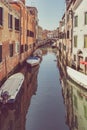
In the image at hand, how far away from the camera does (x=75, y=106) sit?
18.9 metres

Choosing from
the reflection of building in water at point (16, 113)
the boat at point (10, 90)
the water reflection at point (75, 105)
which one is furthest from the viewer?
the boat at point (10, 90)

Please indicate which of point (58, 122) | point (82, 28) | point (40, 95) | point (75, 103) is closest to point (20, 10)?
point (82, 28)

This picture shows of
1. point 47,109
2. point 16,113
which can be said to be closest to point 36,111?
point 47,109

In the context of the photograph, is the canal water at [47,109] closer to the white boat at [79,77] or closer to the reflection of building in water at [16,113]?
the reflection of building in water at [16,113]

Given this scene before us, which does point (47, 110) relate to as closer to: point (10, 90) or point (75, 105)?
point (75, 105)

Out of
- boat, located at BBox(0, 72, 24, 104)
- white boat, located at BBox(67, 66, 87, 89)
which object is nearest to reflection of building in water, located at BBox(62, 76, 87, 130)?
white boat, located at BBox(67, 66, 87, 89)

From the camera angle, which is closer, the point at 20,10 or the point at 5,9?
the point at 5,9

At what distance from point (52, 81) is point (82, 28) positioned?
22.7ft

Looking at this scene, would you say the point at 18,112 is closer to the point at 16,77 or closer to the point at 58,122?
the point at 58,122

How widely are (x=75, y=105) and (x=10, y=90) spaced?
4.80 metres

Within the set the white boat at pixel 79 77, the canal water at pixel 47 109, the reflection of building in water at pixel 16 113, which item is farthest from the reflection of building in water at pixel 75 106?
the reflection of building in water at pixel 16 113

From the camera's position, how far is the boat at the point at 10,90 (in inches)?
667

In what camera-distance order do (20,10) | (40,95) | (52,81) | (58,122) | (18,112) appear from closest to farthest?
(58,122), (18,112), (40,95), (52,81), (20,10)

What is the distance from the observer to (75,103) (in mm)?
19672
